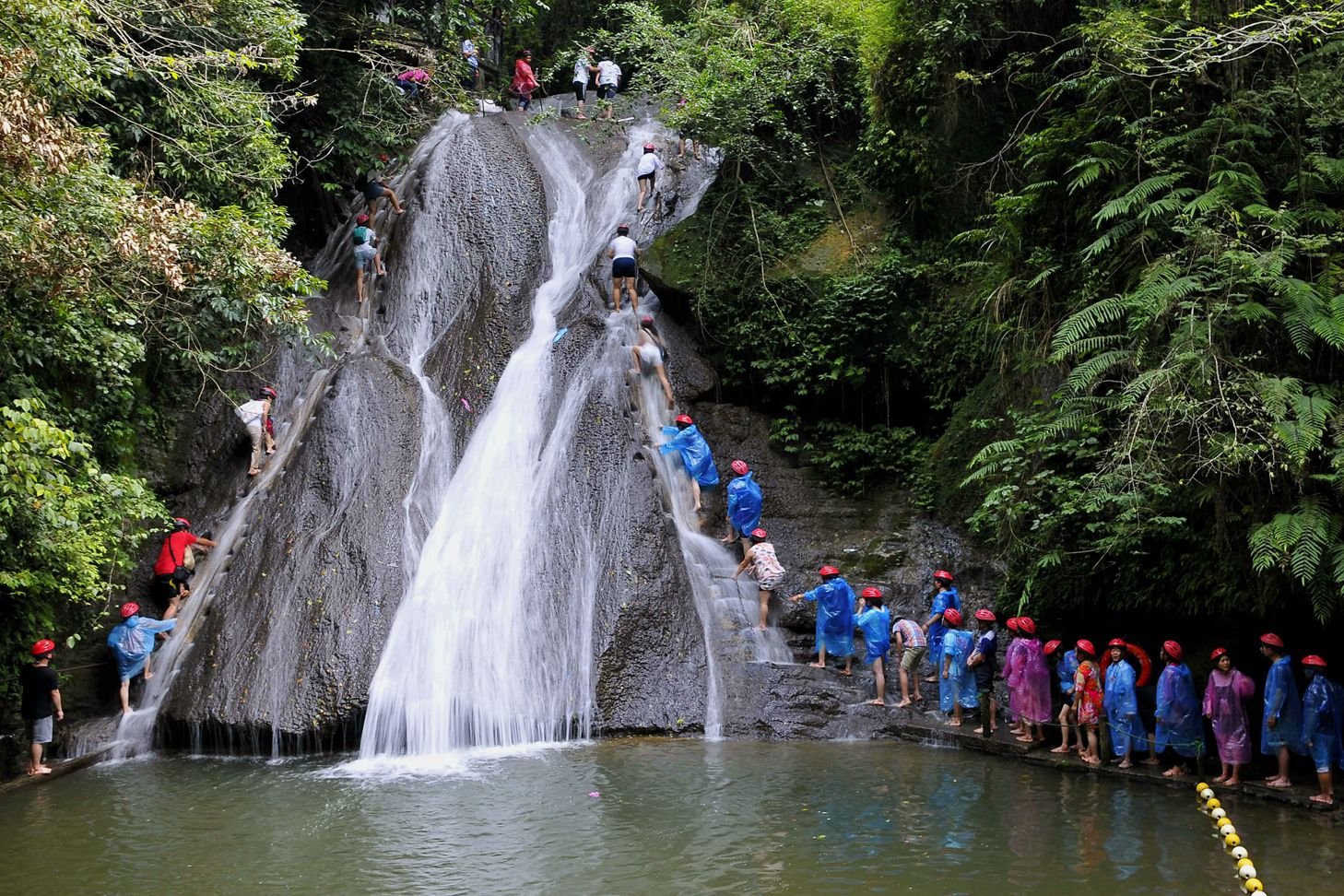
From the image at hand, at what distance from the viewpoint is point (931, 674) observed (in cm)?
1348

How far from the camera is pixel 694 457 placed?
15.5m

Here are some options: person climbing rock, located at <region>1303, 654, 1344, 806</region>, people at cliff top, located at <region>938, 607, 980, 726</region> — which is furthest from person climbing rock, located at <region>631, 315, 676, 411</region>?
person climbing rock, located at <region>1303, 654, 1344, 806</region>

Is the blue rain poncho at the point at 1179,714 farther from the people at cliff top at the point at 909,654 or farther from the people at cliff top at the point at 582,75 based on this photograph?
the people at cliff top at the point at 582,75

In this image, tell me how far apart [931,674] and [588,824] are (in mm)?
6253

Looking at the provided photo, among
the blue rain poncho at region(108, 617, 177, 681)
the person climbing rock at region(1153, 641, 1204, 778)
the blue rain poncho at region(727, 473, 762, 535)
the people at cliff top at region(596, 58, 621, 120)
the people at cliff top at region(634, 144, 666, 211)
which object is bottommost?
the person climbing rock at region(1153, 641, 1204, 778)

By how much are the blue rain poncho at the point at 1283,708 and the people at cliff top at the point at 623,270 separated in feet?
38.4

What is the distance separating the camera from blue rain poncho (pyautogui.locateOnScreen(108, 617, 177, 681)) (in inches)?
491

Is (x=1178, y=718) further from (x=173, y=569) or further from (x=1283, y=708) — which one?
(x=173, y=569)

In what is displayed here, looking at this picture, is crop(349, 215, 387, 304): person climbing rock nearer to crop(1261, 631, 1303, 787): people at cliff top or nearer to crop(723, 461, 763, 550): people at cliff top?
crop(723, 461, 763, 550): people at cliff top

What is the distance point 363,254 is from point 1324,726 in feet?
52.8

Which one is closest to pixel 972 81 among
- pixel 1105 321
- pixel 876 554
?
pixel 1105 321

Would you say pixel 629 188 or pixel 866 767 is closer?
pixel 866 767

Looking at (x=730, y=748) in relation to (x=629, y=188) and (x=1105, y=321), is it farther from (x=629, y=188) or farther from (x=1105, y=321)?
(x=629, y=188)

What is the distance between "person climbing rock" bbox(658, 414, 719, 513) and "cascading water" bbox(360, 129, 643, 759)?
4.05 ft
